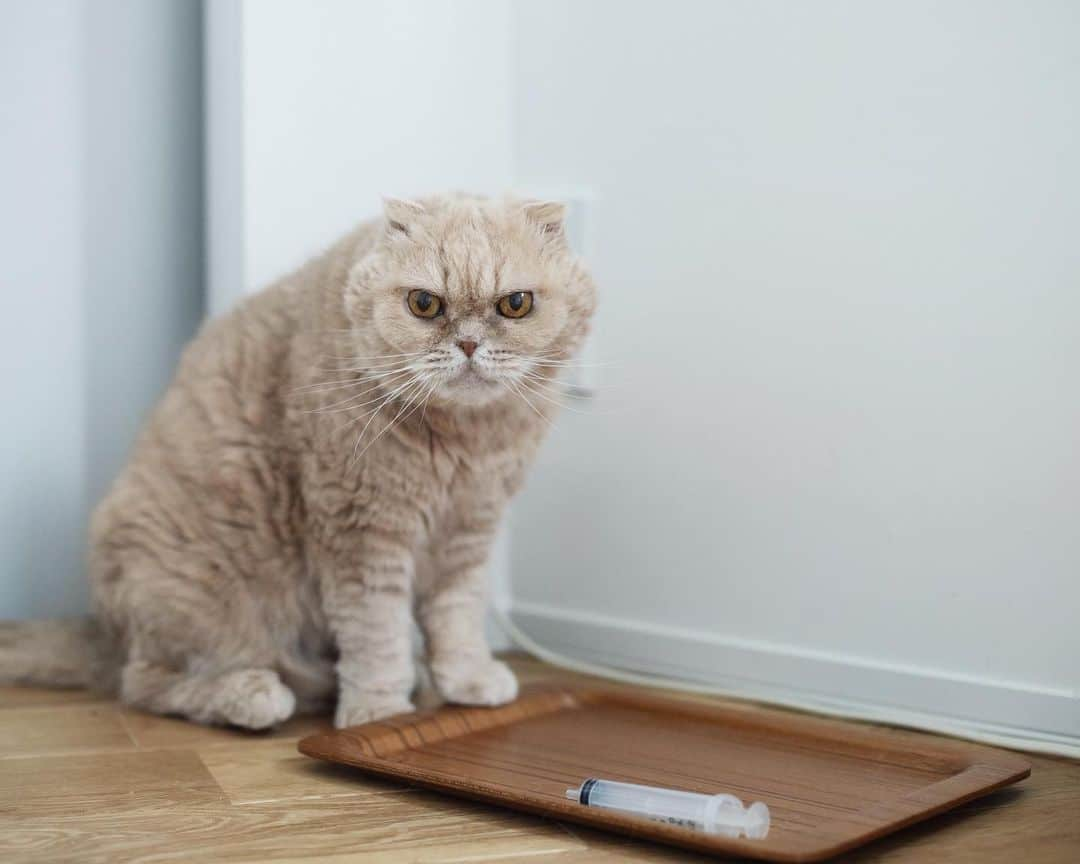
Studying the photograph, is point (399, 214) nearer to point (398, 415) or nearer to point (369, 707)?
point (398, 415)

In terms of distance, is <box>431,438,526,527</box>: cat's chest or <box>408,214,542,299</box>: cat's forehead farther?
<box>431,438,526,527</box>: cat's chest

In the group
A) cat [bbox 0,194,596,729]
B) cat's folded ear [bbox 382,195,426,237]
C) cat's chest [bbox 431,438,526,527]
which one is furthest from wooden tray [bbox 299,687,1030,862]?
cat's folded ear [bbox 382,195,426,237]

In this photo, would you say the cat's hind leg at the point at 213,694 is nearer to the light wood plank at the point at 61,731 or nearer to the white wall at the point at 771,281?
the light wood plank at the point at 61,731

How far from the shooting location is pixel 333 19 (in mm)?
2027

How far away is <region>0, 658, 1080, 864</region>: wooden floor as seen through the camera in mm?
1215

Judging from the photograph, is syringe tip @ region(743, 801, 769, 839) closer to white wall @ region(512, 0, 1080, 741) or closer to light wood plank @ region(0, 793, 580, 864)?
light wood plank @ region(0, 793, 580, 864)

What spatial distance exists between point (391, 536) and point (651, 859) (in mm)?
601

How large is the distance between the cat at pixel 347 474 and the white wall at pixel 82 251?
322mm

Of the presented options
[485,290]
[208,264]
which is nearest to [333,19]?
[208,264]

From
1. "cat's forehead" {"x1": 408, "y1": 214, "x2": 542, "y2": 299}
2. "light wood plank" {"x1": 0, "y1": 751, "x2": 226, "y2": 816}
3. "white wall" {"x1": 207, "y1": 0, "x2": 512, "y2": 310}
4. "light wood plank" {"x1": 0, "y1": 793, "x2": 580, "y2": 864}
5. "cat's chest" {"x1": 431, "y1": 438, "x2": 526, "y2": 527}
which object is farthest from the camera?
"white wall" {"x1": 207, "y1": 0, "x2": 512, "y2": 310}

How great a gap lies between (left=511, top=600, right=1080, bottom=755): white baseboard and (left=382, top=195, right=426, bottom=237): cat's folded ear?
80cm

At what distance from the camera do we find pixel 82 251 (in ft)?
6.87

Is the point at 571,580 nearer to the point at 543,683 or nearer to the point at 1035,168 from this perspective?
the point at 543,683

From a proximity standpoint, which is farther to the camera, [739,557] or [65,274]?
[65,274]
